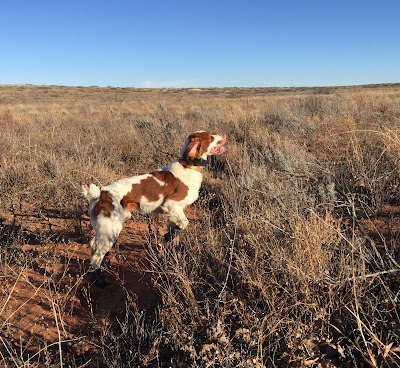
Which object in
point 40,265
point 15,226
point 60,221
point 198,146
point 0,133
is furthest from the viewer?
point 0,133

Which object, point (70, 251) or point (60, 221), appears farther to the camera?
point (60, 221)

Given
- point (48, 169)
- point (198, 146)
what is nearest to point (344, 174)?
point (198, 146)

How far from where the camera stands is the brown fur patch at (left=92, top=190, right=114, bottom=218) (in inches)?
133

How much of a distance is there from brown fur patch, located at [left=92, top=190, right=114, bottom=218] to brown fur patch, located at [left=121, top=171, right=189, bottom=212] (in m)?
0.18

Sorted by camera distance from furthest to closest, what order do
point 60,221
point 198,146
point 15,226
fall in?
point 60,221
point 15,226
point 198,146

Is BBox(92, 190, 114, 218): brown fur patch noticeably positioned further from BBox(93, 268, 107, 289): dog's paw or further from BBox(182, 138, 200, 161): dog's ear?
BBox(182, 138, 200, 161): dog's ear

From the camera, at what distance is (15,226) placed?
4.52 m

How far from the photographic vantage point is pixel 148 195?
12.3ft

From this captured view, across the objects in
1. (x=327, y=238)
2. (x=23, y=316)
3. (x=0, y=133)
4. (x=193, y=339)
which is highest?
(x=0, y=133)

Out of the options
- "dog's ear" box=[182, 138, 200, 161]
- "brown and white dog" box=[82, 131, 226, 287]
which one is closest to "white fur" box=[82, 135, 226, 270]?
"brown and white dog" box=[82, 131, 226, 287]

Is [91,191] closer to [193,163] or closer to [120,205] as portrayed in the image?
[120,205]

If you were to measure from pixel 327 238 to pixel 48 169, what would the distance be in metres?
5.54

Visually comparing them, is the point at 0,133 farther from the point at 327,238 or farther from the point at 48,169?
the point at 327,238

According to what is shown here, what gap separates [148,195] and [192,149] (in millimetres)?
811
